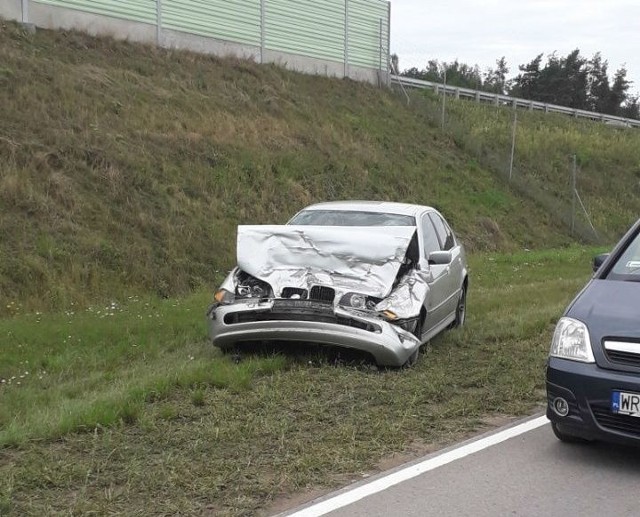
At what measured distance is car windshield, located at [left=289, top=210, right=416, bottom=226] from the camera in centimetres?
880

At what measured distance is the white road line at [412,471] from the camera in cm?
429

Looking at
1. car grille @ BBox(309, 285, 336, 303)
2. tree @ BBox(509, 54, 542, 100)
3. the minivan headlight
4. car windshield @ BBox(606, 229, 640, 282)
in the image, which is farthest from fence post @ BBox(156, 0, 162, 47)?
tree @ BBox(509, 54, 542, 100)

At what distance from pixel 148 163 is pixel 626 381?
1277 cm

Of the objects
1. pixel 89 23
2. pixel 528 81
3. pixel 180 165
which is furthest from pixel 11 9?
pixel 528 81

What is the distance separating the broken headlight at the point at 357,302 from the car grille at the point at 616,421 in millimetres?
2710

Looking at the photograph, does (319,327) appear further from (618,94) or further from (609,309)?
(618,94)

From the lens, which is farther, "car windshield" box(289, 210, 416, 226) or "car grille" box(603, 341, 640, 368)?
"car windshield" box(289, 210, 416, 226)

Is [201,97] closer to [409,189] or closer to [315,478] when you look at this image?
[409,189]

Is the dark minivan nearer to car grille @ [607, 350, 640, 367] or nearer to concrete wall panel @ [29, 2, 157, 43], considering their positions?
car grille @ [607, 350, 640, 367]

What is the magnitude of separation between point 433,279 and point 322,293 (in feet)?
4.91

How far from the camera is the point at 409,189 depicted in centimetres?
2309

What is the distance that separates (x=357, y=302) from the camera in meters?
7.18

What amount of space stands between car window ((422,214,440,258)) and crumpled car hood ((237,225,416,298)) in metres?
0.62

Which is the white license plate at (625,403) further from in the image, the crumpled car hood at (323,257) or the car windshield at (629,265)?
the crumpled car hood at (323,257)
